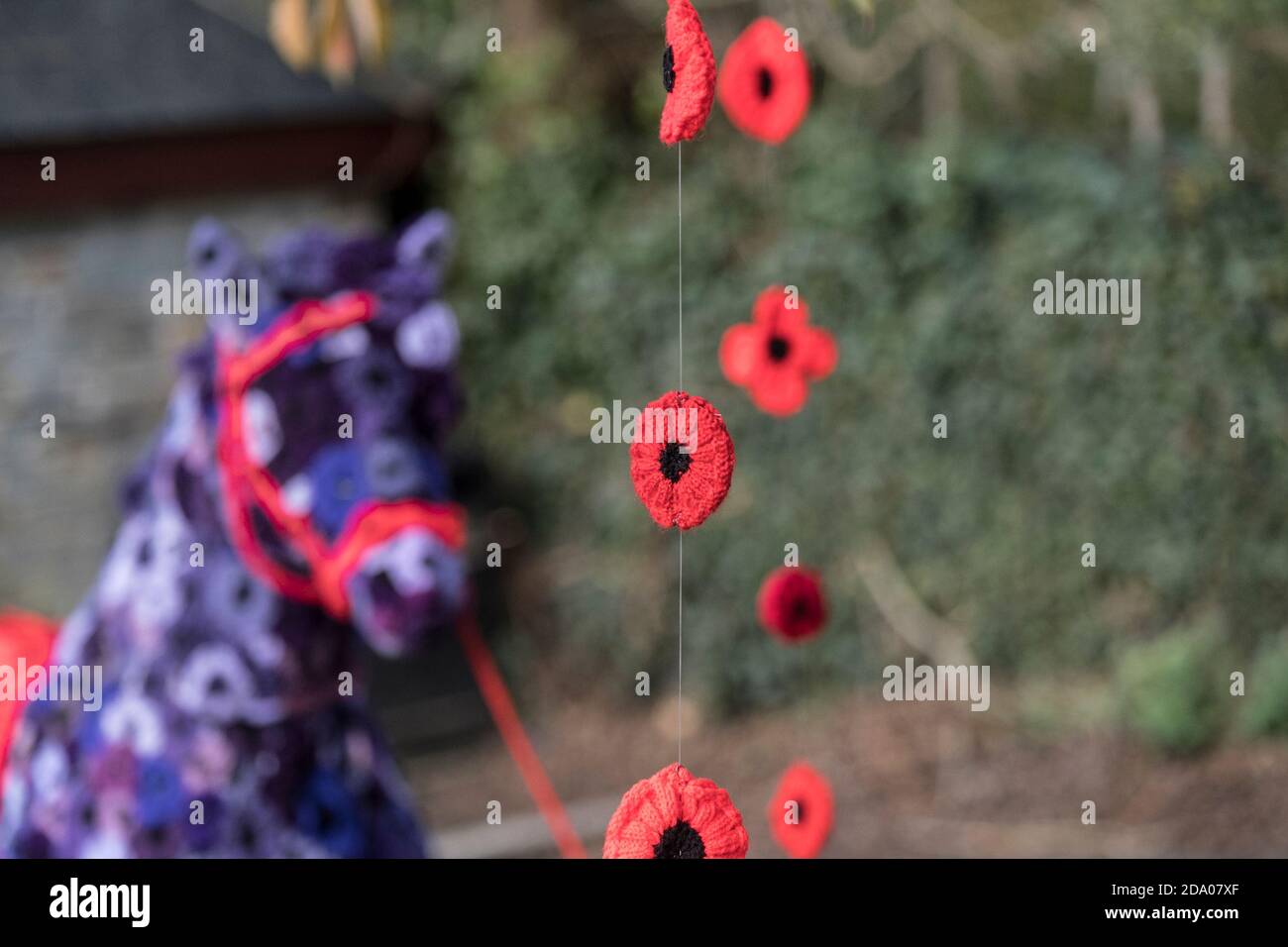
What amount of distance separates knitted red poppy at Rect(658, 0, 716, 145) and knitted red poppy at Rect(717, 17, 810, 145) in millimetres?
A: 354

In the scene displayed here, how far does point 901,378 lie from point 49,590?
4.54 m

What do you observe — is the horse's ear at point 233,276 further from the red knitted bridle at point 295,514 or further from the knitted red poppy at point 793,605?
the knitted red poppy at point 793,605

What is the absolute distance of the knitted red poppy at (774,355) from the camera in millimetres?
2836

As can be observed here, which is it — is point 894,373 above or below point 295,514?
above

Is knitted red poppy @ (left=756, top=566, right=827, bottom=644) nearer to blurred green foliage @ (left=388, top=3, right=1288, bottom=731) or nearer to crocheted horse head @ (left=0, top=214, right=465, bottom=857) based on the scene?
crocheted horse head @ (left=0, top=214, right=465, bottom=857)

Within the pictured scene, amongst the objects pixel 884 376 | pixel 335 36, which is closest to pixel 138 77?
pixel 884 376

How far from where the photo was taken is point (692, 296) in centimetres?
804

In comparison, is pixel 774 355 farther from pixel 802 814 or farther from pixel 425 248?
pixel 802 814

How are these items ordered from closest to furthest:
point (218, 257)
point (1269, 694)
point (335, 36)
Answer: point (218, 257)
point (335, 36)
point (1269, 694)

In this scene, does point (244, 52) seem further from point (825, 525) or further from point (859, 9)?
point (859, 9)

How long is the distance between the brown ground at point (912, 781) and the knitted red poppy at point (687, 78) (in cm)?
487

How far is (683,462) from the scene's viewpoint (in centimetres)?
208

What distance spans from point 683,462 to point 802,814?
1.14 m

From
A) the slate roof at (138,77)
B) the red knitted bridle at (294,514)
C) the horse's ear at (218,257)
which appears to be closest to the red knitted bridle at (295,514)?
the red knitted bridle at (294,514)
